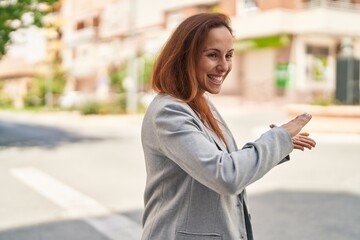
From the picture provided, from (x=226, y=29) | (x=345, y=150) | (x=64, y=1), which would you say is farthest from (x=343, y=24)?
(x=64, y=1)

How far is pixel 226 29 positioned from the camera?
1.73 metres

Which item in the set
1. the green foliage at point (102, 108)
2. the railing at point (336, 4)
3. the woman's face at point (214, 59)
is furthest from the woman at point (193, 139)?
the railing at point (336, 4)

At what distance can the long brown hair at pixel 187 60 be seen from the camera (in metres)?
1.69

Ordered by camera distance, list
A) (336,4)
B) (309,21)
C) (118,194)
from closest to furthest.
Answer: (118,194) < (309,21) < (336,4)

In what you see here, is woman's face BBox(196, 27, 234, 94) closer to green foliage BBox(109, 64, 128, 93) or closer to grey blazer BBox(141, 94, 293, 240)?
grey blazer BBox(141, 94, 293, 240)

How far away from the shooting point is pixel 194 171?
158 centimetres

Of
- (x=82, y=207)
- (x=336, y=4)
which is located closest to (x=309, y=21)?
(x=336, y=4)

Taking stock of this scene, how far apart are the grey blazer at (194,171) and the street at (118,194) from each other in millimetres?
3463

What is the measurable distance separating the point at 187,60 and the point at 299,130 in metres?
0.41

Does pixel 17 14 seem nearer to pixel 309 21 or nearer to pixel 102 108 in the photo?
pixel 102 108

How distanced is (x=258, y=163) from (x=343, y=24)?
103 feet

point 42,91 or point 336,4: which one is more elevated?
point 336,4

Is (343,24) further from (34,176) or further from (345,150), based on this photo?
(34,176)

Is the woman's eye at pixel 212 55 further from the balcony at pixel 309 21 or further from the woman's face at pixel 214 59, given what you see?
the balcony at pixel 309 21
